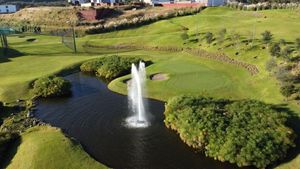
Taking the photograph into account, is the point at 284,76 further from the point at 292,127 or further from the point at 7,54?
the point at 7,54

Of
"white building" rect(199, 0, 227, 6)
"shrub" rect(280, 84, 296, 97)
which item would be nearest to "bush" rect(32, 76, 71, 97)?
"shrub" rect(280, 84, 296, 97)

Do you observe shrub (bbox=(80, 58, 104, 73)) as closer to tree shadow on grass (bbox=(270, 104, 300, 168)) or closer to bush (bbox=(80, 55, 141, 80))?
bush (bbox=(80, 55, 141, 80))

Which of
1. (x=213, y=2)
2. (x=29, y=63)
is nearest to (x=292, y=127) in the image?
(x=29, y=63)

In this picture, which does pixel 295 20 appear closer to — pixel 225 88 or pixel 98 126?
pixel 225 88

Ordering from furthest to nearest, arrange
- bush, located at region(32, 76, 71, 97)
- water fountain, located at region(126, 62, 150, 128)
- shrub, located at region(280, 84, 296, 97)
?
1. bush, located at region(32, 76, 71, 97)
2. shrub, located at region(280, 84, 296, 97)
3. water fountain, located at region(126, 62, 150, 128)

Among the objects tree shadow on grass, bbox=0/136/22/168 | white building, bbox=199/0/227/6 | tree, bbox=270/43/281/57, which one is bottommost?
tree shadow on grass, bbox=0/136/22/168

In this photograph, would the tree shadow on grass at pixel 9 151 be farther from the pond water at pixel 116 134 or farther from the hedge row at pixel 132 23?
A: the hedge row at pixel 132 23

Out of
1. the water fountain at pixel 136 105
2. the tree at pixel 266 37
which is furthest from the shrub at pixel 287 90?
the tree at pixel 266 37
